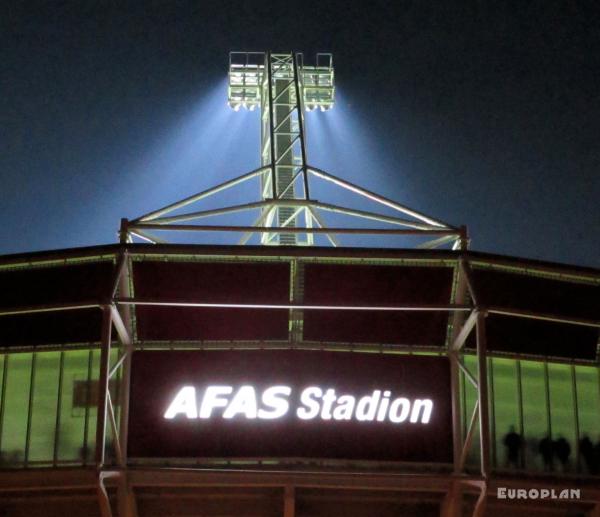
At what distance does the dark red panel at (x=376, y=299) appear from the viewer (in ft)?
84.8

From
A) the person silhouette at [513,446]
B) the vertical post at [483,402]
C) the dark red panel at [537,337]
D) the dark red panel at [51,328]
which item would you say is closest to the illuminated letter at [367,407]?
the dark red panel at [537,337]

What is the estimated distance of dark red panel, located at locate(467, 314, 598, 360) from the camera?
86.2ft

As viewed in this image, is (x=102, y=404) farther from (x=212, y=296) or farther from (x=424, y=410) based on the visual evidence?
(x=424, y=410)

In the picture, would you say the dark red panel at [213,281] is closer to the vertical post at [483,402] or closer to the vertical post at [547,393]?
the vertical post at [483,402]

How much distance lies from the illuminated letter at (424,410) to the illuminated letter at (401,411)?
161 millimetres

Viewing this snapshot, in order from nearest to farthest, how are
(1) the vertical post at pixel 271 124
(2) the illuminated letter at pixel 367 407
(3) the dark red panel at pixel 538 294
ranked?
1. (2) the illuminated letter at pixel 367 407
2. (3) the dark red panel at pixel 538 294
3. (1) the vertical post at pixel 271 124

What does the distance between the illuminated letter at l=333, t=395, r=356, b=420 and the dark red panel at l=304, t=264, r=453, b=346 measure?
143cm

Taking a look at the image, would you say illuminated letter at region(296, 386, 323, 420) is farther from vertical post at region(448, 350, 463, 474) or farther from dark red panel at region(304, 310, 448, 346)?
vertical post at region(448, 350, 463, 474)

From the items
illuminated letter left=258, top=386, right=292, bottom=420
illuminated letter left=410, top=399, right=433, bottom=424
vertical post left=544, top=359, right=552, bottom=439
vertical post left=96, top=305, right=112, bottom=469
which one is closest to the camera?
vertical post left=96, top=305, right=112, bottom=469

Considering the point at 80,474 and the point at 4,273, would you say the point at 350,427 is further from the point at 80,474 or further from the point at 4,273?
the point at 4,273

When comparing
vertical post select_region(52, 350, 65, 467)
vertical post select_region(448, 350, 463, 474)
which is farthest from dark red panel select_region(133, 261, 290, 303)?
vertical post select_region(448, 350, 463, 474)

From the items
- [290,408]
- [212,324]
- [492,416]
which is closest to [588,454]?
[492,416]

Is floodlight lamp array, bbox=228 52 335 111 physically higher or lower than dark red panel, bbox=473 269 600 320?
higher

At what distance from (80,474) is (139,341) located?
371cm
